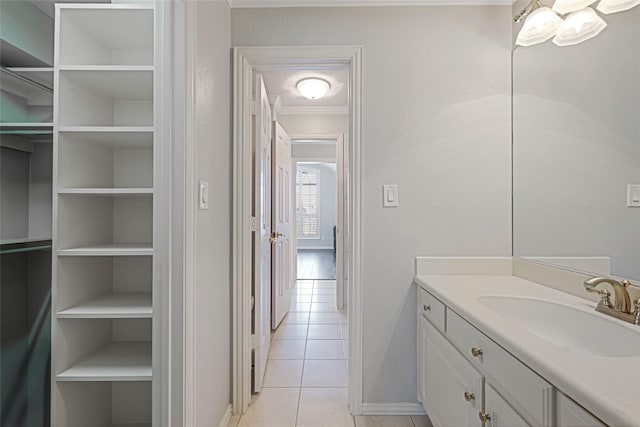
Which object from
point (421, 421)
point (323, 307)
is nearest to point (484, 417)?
point (421, 421)

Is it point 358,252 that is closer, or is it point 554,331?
point 554,331

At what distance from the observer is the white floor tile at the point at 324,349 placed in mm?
2621

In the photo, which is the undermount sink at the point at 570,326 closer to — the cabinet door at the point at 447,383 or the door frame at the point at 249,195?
the cabinet door at the point at 447,383

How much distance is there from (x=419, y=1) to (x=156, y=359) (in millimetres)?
Answer: 2188

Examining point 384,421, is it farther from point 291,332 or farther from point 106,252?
point 106,252

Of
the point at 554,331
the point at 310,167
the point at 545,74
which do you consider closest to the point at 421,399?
the point at 554,331

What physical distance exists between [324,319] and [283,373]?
49.4 inches

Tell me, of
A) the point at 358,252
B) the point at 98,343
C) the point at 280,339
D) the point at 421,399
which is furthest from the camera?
the point at 280,339

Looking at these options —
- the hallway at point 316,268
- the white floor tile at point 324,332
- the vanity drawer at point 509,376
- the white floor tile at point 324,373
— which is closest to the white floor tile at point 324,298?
the white floor tile at point 324,332

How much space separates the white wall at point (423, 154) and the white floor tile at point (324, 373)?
0.42 metres

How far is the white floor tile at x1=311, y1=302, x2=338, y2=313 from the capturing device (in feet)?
12.7

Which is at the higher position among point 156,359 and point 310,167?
point 310,167

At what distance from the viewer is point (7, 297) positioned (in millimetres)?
1239

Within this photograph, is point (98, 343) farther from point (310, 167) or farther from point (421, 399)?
point (310, 167)
